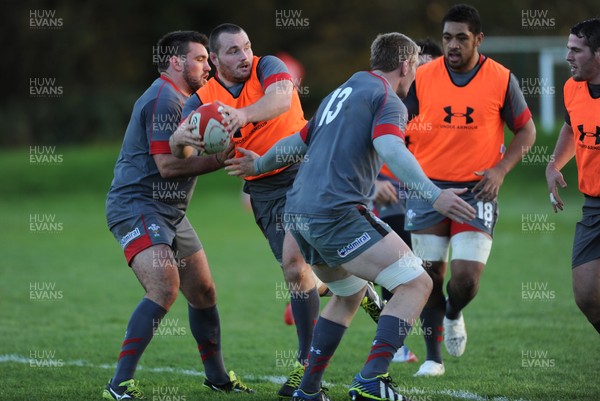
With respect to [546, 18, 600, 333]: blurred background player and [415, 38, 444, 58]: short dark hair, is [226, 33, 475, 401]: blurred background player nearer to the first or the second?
[546, 18, 600, 333]: blurred background player

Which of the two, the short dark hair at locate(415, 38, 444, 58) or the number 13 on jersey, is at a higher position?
the short dark hair at locate(415, 38, 444, 58)

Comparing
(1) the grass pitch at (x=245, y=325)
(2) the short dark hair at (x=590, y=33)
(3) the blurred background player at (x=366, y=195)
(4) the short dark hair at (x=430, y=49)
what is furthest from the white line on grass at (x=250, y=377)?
(4) the short dark hair at (x=430, y=49)

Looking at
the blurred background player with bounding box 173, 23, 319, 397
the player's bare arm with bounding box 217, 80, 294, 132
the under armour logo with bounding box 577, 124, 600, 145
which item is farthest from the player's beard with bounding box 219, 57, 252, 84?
the under armour logo with bounding box 577, 124, 600, 145

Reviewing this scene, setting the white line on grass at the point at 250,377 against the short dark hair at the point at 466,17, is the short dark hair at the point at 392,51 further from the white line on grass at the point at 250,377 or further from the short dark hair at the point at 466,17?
the white line on grass at the point at 250,377

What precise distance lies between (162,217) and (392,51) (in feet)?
6.83

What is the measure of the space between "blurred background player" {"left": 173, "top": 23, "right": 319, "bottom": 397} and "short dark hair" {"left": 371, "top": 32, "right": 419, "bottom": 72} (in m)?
0.87

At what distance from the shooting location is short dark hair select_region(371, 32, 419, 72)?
5.82 m

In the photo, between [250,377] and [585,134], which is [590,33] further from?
[250,377]

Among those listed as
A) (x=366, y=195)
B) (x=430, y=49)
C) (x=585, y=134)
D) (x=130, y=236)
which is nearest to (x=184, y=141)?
(x=130, y=236)

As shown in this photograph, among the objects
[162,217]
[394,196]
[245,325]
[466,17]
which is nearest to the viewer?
[162,217]

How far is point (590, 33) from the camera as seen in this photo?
632 cm

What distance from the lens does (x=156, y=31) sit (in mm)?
37375

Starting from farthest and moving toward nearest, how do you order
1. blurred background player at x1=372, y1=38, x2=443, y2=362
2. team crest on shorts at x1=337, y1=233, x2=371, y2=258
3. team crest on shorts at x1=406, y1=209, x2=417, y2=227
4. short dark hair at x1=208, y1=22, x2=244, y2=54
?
blurred background player at x1=372, y1=38, x2=443, y2=362
team crest on shorts at x1=406, y1=209, x2=417, y2=227
short dark hair at x1=208, y1=22, x2=244, y2=54
team crest on shorts at x1=337, y1=233, x2=371, y2=258

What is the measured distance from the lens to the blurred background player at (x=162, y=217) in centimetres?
Answer: 640
